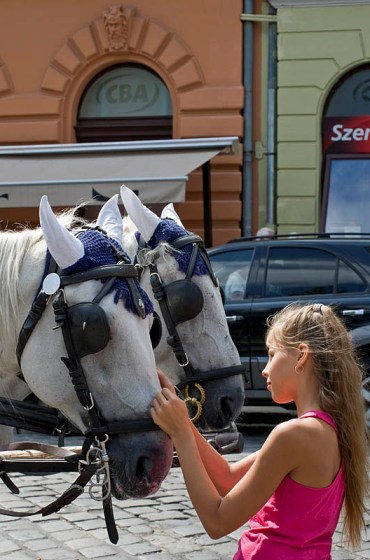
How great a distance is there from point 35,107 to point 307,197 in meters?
4.17

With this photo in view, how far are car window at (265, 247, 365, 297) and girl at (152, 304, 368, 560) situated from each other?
240 inches

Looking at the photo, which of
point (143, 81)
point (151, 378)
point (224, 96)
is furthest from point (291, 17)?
point (151, 378)

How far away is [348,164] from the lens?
13656 millimetres

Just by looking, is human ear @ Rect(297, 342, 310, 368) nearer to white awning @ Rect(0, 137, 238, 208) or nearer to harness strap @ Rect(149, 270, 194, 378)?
harness strap @ Rect(149, 270, 194, 378)

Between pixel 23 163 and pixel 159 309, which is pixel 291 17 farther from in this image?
pixel 159 309

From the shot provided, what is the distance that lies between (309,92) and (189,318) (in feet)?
31.5

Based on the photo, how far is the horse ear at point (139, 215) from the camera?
472cm

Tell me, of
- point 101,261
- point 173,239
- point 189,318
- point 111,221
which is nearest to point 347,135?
point 173,239

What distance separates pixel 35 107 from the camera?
14.4 meters

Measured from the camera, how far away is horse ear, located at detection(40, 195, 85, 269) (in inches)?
112

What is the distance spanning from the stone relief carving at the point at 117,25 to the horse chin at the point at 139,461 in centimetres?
1188

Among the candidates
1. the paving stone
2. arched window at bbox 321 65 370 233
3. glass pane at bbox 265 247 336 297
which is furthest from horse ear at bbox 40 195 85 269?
arched window at bbox 321 65 370 233

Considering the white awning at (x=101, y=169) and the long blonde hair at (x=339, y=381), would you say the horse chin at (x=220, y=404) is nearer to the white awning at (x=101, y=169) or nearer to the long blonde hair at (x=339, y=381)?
the long blonde hair at (x=339, y=381)

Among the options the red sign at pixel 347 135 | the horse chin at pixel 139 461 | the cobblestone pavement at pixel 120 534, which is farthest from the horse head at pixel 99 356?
the red sign at pixel 347 135
